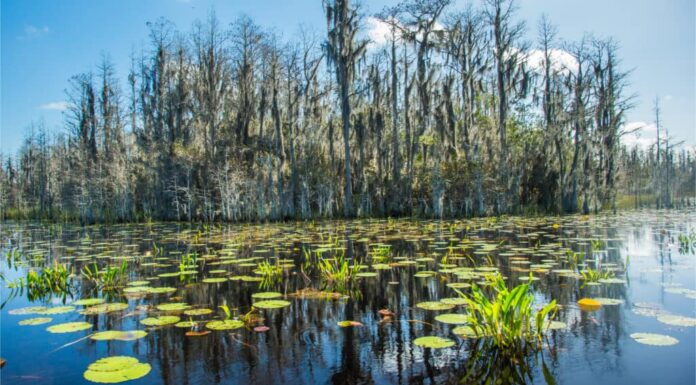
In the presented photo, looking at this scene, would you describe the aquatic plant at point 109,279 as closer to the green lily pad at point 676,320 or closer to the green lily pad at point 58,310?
the green lily pad at point 58,310

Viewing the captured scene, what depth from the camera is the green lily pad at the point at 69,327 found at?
3838 millimetres

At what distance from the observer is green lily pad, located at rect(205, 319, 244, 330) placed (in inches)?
152

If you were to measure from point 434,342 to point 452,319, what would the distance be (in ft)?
1.85

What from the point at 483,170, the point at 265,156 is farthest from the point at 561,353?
the point at 265,156

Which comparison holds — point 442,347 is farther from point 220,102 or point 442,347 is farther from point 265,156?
point 220,102

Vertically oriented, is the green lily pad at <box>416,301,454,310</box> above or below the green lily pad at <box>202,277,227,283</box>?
below

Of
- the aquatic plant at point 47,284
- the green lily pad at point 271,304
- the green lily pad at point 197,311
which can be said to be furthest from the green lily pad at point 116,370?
the aquatic plant at point 47,284

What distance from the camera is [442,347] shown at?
10.7 ft

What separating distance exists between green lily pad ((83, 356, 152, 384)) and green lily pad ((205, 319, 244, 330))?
→ 2.71 feet

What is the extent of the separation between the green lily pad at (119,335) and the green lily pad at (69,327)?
11.2 inches

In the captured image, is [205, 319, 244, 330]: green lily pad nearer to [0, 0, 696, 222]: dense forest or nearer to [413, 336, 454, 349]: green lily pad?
[413, 336, 454, 349]: green lily pad

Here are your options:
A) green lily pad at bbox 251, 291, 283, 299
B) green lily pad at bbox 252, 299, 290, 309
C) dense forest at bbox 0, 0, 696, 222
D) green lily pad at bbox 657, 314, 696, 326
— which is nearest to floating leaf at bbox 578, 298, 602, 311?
green lily pad at bbox 657, 314, 696, 326

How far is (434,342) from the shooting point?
3.32m

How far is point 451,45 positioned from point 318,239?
13711mm
